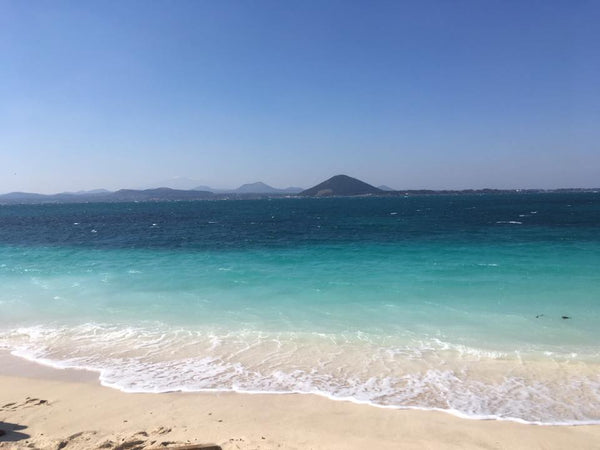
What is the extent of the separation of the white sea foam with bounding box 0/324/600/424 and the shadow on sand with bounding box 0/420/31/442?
1.72m

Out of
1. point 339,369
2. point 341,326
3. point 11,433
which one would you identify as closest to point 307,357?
point 339,369

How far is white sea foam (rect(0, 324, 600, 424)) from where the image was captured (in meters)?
6.61

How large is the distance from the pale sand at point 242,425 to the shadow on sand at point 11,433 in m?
0.02

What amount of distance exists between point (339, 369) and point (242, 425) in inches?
107

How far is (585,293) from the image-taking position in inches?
533

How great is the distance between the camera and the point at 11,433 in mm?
5730

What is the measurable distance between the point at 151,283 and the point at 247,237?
18144 mm

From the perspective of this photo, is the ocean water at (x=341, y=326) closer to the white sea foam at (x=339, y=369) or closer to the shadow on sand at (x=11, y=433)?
the white sea foam at (x=339, y=369)

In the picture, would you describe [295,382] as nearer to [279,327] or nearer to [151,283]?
[279,327]

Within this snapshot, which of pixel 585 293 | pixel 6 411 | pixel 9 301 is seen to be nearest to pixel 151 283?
pixel 9 301

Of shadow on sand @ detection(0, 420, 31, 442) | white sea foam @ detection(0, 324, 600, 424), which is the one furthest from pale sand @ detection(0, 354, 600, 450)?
white sea foam @ detection(0, 324, 600, 424)

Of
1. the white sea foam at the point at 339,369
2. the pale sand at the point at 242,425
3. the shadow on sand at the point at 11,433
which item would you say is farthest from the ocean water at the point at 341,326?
the shadow on sand at the point at 11,433

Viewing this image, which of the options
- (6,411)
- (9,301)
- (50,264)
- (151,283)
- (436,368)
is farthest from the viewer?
(50,264)

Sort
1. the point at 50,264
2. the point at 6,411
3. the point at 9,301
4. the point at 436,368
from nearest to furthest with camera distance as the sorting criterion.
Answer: the point at 6,411, the point at 436,368, the point at 9,301, the point at 50,264
